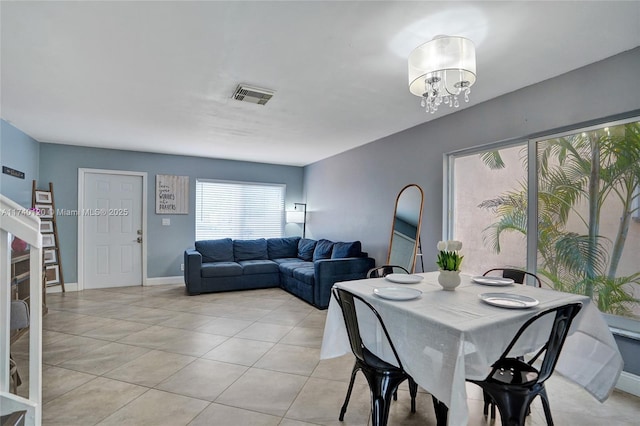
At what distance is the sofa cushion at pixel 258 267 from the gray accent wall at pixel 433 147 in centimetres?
121

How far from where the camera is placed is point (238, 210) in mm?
6562

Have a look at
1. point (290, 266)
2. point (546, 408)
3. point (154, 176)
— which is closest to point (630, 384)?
point (546, 408)

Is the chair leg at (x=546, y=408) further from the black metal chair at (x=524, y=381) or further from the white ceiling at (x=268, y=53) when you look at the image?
the white ceiling at (x=268, y=53)

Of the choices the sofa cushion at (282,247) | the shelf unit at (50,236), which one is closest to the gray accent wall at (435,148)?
the sofa cushion at (282,247)

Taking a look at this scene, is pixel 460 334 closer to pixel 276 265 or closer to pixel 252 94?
pixel 252 94

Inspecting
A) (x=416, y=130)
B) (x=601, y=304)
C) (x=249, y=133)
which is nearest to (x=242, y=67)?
(x=249, y=133)

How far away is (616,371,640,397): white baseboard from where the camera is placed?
7.36ft

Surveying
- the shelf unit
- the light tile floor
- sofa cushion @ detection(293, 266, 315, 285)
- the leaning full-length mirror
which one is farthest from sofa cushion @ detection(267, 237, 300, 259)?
the shelf unit

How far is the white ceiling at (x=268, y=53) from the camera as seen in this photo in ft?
5.98

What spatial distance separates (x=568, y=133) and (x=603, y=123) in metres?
0.23

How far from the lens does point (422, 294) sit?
6.34 ft

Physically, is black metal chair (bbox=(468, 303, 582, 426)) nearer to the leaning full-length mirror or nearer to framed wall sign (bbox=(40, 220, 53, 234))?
the leaning full-length mirror

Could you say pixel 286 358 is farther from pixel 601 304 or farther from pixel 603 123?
pixel 603 123

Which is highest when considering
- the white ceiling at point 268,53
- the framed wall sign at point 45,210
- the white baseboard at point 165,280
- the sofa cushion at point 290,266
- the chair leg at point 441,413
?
the white ceiling at point 268,53
